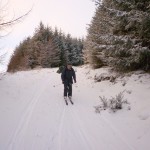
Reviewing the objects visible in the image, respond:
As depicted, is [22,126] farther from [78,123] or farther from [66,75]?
[66,75]

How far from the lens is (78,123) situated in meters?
9.63

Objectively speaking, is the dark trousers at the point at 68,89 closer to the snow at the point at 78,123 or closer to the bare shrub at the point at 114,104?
the snow at the point at 78,123

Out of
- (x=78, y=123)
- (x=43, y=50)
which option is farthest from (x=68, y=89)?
(x=43, y=50)

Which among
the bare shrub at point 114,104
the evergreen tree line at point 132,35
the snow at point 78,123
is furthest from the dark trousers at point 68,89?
the bare shrub at point 114,104

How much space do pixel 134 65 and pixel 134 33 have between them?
6.34 feet

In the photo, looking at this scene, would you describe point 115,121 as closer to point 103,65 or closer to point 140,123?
point 140,123

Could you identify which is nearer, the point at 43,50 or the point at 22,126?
the point at 22,126

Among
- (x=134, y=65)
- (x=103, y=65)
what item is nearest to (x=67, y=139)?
(x=134, y=65)

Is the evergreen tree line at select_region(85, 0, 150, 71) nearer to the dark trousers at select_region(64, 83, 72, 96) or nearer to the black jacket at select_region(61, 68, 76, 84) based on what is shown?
the black jacket at select_region(61, 68, 76, 84)

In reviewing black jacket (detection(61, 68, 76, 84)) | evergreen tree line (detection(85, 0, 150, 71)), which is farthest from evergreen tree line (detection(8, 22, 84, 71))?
evergreen tree line (detection(85, 0, 150, 71))

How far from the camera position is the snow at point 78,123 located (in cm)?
759

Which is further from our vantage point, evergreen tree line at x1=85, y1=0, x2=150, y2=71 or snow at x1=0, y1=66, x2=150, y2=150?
evergreen tree line at x1=85, y1=0, x2=150, y2=71

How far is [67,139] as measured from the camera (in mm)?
7984

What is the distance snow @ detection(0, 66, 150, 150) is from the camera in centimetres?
759
